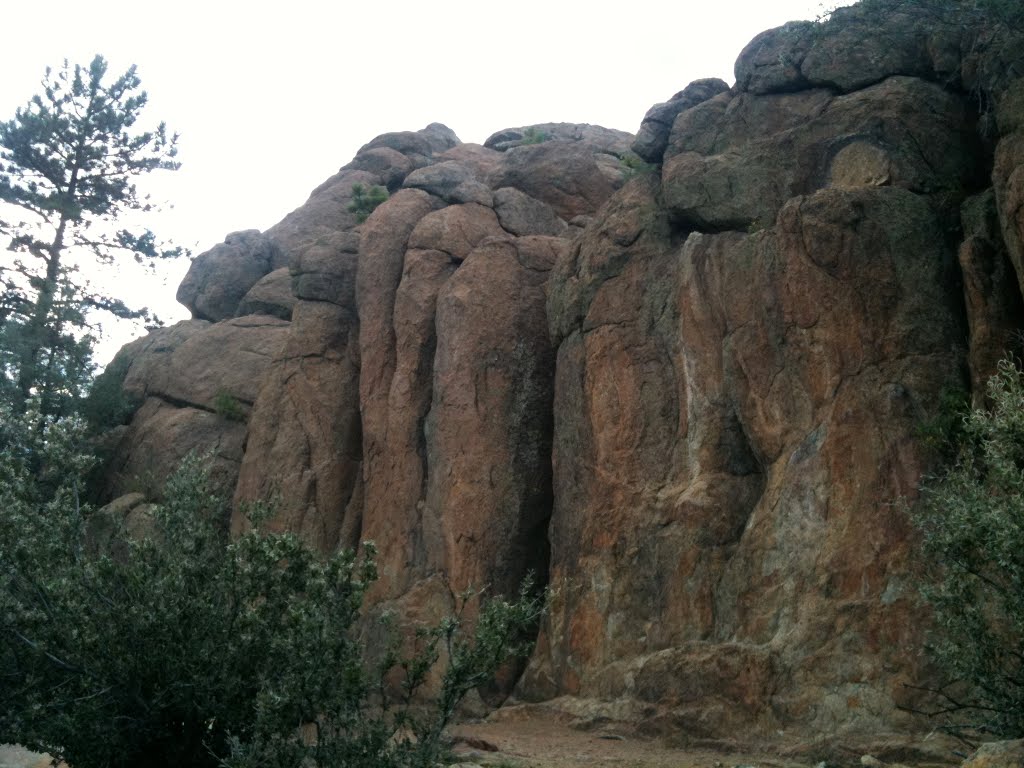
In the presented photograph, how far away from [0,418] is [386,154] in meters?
21.4

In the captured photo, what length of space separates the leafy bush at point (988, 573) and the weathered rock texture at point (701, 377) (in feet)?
5.83

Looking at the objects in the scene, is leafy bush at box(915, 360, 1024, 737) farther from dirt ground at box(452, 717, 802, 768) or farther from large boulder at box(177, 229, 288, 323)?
large boulder at box(177, 229, 288, 323)

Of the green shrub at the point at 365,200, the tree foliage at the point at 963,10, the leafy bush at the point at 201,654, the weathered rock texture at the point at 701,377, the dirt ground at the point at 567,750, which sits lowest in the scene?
the dirt ground at the point at 567,750

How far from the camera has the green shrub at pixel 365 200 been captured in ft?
102

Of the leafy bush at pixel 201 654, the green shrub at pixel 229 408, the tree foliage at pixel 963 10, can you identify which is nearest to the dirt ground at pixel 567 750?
the leafy bush at pixel 201 654

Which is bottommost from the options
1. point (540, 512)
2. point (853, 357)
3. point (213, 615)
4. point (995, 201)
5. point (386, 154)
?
point (213, 615)

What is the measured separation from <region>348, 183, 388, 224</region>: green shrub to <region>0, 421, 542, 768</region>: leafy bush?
18813 mm

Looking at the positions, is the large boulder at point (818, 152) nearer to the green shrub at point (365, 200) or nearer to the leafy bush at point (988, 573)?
the leafy bush at point (988, 573)

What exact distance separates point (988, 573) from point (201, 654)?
8996 mm

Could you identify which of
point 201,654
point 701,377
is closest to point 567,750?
point 201,654

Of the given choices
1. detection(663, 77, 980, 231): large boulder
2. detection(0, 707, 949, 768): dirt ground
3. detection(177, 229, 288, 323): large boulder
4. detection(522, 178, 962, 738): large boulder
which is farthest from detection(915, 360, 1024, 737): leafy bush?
detection(177, 229, 288, 323): large boulder

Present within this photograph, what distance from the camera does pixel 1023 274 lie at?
14.5 meters

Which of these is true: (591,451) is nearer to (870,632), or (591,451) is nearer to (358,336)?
(870,632)

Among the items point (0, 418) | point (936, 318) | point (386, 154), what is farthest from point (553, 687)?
point (386, 154)
